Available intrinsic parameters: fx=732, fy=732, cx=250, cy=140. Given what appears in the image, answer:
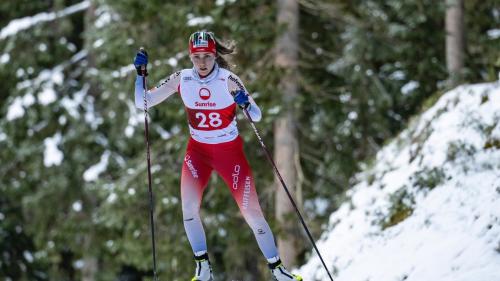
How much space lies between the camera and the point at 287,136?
14.4 meters

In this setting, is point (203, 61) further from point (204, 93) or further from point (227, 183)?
point (227, 183)

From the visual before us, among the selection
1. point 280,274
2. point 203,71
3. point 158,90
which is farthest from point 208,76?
point 280,274

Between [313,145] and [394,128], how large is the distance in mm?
2062

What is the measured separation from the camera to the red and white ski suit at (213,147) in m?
6.84

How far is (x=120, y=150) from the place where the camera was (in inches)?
832

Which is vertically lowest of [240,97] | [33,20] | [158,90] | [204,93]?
[240,97]

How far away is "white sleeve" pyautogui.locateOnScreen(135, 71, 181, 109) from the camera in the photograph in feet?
23.0

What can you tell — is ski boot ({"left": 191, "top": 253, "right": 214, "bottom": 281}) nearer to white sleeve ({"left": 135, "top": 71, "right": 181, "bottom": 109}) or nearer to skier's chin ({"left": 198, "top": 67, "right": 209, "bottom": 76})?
white sleeve ({"left": 135, "top": 71, "right": 181, "bottom": 109})

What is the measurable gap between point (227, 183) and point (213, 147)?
1.20 ft

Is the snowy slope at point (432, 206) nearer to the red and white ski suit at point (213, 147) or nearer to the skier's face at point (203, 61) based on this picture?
the red and white ski suit at point (213, 147)

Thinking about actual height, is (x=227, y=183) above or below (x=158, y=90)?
below

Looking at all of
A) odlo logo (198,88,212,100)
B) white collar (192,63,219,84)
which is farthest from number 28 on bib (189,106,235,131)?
white collar (192,63,219,84)

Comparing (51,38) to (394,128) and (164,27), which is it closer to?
(164,27)

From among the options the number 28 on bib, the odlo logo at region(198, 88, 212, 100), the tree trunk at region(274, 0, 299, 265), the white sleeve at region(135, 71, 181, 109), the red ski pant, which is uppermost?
the tree trunk at region(274, 0, 299, 265)
